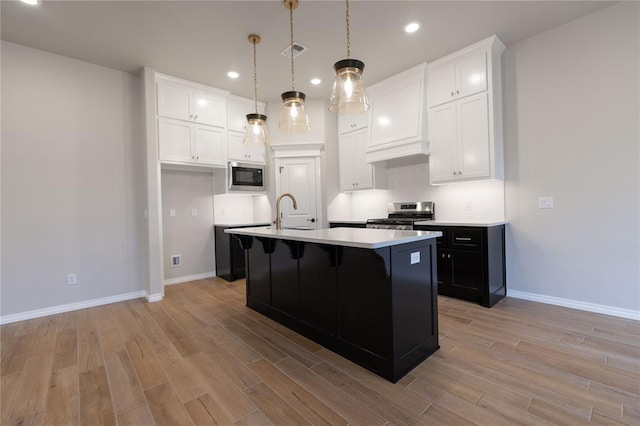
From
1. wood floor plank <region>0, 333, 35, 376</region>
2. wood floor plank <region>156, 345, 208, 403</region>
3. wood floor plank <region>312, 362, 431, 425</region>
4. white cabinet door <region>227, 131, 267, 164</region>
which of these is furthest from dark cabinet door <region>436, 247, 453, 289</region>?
wood floor plank <region>0, 333, 35, 376</region>

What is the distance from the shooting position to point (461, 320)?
9.10 feet

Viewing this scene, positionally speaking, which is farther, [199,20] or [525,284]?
[525,284]

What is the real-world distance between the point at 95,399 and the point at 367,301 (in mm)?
1798

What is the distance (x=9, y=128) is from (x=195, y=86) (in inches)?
82.5

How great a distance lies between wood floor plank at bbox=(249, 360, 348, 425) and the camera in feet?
5.02

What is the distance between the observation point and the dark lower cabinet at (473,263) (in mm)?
3082

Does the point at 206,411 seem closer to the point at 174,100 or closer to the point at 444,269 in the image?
the point at 444,269

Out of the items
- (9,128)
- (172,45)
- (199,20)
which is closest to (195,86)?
(172,45)

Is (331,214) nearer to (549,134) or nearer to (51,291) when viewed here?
(549,134)

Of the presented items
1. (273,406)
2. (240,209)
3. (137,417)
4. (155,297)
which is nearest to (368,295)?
(273,406)

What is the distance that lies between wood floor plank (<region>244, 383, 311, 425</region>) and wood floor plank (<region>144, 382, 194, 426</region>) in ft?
1.19

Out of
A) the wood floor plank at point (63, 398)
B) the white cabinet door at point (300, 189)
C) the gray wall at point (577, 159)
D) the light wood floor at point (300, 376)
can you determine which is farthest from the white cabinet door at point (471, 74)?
the wood floor plank at point (63, 398)

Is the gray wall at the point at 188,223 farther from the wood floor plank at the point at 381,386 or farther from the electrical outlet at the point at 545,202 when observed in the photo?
the electrical outlet at the point at 545,202

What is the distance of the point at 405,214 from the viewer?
434 centimetres
